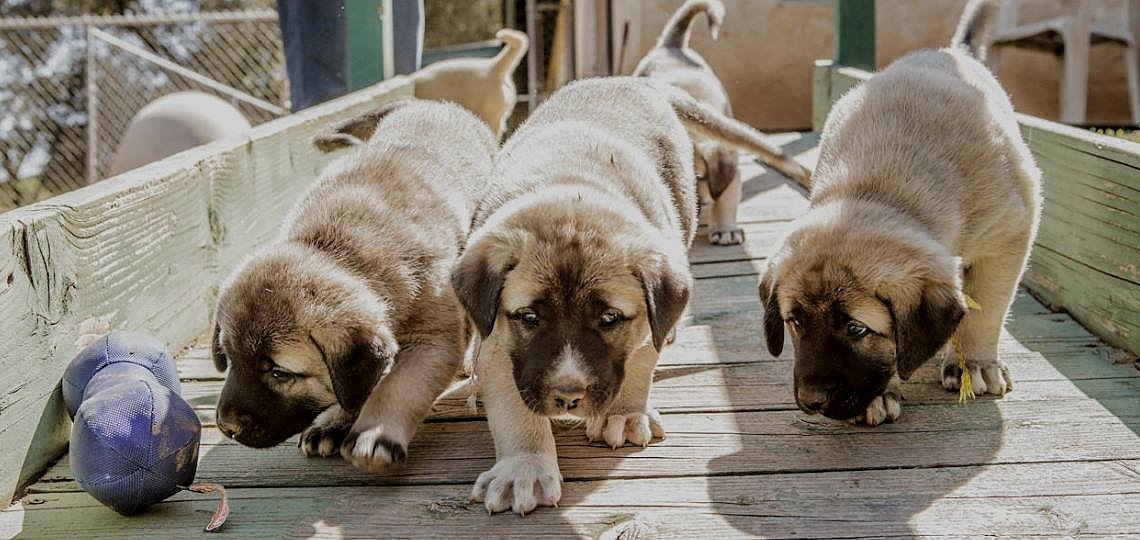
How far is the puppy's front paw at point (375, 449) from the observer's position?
10.3 ft

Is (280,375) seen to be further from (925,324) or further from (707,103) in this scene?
(707,103)

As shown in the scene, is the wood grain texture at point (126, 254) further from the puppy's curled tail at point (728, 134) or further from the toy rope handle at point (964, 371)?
the toy rope handle at point (964, 371)

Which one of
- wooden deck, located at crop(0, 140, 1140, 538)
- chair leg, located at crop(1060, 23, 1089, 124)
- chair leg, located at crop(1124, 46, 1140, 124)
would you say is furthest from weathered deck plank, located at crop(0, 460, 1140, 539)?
chair leg, located at crop(1124, 46, 1140, 124)

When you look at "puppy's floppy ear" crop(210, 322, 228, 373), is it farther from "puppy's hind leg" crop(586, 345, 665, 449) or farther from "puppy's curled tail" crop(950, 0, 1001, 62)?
"puppy's curled tail" crop(950, 0, 1001, 62)

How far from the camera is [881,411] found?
3482 mm

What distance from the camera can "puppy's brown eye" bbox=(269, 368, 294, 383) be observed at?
10.5 ft

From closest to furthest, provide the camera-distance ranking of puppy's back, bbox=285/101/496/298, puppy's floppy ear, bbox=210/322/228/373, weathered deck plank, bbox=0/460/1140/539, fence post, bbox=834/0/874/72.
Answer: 1. weathered deck plank, bbox=0/460/1140/539
2. puppy's floppy ear, bbox=210/322/228/373
3. puppy's back, bbox=285/101/496/298
4. fence post, bbox=834/0/874/72

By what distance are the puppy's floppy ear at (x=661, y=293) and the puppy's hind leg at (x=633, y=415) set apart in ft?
0.74

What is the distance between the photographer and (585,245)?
312cm

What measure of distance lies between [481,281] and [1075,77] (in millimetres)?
8172

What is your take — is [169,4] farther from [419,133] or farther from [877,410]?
[877,410]

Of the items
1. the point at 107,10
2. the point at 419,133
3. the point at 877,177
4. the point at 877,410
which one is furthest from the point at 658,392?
the point at 107,10

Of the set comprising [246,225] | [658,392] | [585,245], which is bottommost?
[658,392]

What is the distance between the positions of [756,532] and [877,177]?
4.80 ft
